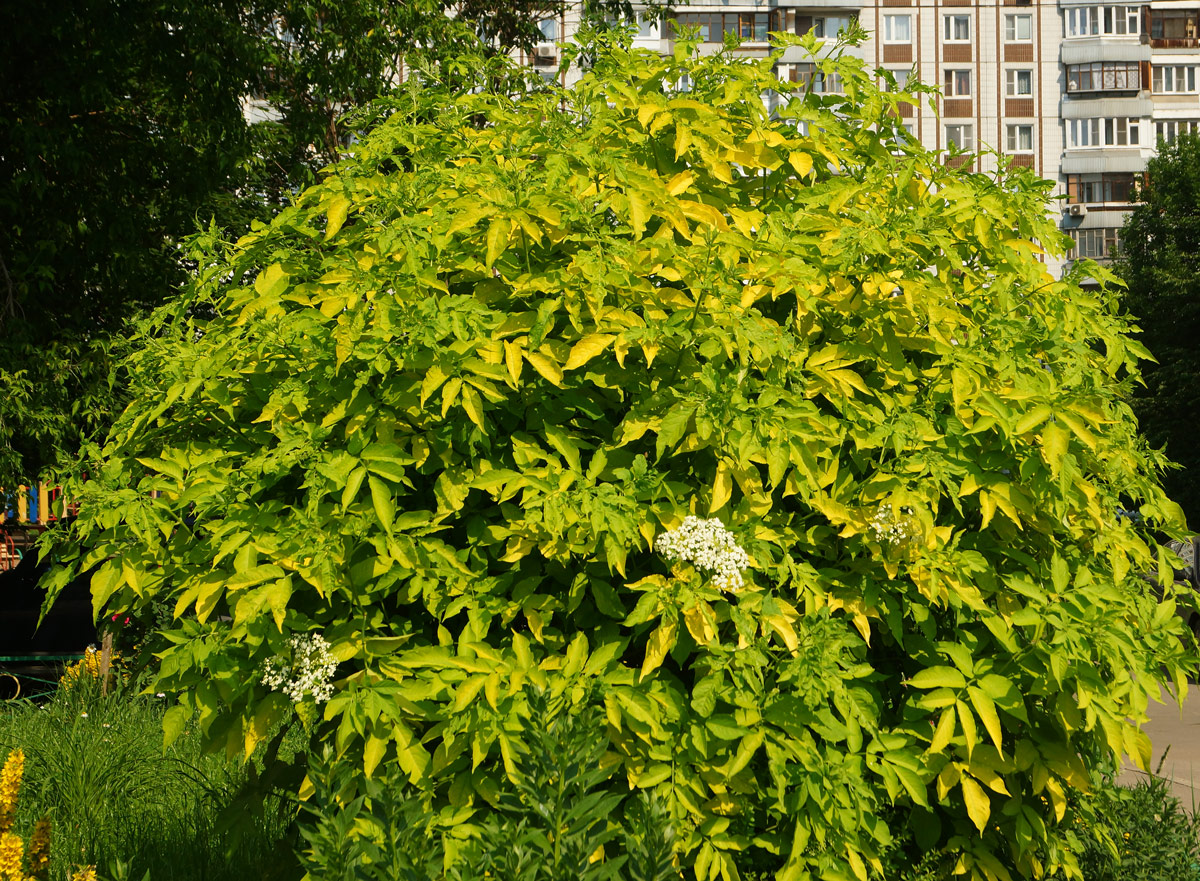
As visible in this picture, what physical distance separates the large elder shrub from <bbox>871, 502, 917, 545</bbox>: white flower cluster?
1 centimetres

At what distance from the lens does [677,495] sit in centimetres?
289

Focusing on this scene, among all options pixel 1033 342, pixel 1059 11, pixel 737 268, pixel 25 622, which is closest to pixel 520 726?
pixel 737 268

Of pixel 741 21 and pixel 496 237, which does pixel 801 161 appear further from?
pixel 741 21

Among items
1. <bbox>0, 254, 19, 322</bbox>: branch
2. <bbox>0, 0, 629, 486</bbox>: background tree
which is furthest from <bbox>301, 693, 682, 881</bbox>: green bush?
<bbox>0, 254, 19, 322</bbox>: branch

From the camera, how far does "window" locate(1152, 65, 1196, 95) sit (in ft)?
158

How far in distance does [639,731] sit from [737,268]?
1.24 meters

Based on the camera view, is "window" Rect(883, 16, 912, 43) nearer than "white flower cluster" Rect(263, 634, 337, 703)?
No

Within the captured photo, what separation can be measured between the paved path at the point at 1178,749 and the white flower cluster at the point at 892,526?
4.47 m

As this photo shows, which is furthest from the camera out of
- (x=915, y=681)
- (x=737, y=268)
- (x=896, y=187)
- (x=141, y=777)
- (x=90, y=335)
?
(x=90, y=335)

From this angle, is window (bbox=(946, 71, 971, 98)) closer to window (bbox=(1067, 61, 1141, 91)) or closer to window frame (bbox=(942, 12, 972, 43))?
window frame (bbox=(942, 12, 972, 43))

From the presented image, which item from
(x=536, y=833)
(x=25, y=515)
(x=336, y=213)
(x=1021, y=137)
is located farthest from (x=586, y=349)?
(x=1021, y=137)

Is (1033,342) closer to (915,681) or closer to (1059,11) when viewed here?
(915,681)

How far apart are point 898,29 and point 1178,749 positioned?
147ft

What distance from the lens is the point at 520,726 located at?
104 inches
